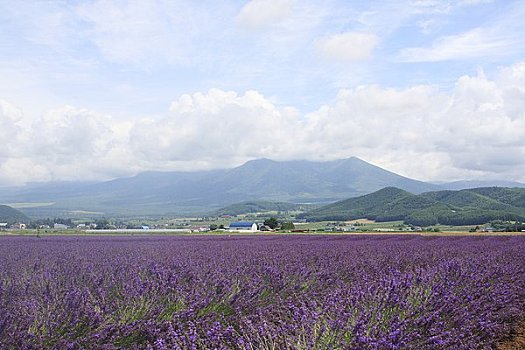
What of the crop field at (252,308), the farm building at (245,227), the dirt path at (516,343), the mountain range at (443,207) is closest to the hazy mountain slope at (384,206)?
the mountain range at (443,207)

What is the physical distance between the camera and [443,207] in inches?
2918

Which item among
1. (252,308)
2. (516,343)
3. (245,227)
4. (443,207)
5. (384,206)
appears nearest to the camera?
(516,343)

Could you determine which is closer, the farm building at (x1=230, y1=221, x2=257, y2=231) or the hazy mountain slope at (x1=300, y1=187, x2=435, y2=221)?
the farm building at (x1=230, y1=221, x2=257, y2=231)

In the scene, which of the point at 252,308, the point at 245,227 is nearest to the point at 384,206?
the point at 245,227

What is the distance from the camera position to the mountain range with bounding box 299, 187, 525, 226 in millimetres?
59625

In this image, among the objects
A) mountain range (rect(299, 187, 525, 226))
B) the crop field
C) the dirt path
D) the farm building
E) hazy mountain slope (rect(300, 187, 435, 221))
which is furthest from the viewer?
hazy mountain slope (rect(300, 187, 435, 221))

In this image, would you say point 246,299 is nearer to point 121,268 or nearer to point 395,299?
point 395,299

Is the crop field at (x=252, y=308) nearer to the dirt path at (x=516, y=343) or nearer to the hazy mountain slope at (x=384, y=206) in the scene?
the dirt path at (x=516, y=343)

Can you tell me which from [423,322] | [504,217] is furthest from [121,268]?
[504,217]

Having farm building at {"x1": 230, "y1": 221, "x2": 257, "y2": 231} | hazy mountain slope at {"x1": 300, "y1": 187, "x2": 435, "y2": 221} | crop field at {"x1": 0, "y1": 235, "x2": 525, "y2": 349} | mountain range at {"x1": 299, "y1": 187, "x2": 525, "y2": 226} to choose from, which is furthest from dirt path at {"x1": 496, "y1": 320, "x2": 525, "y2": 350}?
hazy mountain slope at {"x1": 300, "y1": 187, "x2": 435, "y2": 221}

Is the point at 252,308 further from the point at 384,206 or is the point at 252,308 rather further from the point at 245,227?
the point at 384,206

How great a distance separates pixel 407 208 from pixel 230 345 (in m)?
80.7

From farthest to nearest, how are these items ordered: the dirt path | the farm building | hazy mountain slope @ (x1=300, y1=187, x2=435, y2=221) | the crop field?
hazy mountain slope @ (x1=300, y1=187, x2=435, y2=221)
the farm building
the dirt path
the crop field

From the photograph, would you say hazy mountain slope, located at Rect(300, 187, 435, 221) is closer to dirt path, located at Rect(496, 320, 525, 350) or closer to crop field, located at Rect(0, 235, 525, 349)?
crop field, located at Rect(0, 235, 525, 349)
